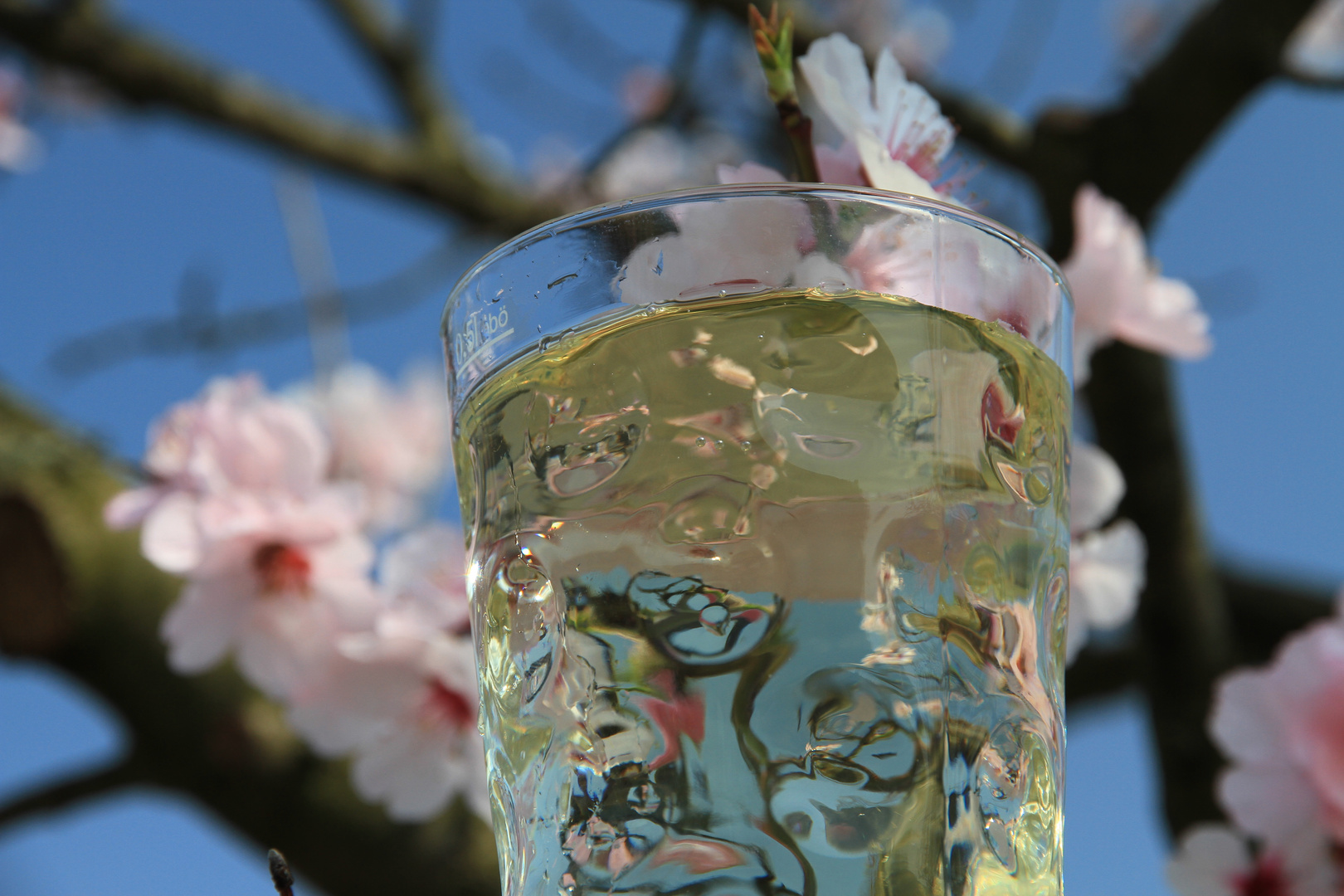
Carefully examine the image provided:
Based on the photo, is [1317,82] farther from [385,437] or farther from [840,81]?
[385,437]

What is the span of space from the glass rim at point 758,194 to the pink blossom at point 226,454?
0.51 m

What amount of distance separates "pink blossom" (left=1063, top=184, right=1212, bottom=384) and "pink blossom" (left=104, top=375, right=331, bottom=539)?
57 centimetres

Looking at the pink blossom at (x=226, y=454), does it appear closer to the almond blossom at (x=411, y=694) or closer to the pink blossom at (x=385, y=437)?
the almond blossom at (x=411, y=694)

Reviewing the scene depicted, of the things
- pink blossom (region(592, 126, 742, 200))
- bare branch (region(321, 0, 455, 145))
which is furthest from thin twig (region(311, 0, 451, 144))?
pink blossom (region(592, 126, 742, 200))

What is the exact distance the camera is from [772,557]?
0.34 m

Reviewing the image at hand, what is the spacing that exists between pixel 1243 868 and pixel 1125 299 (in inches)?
16.8

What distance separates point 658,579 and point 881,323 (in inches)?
4.3

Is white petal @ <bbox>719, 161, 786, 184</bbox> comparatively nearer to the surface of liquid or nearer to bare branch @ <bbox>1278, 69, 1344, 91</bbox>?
the surface of liquid

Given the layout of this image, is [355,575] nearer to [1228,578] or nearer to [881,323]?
[881,323]

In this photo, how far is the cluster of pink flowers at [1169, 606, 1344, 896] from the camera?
714mm

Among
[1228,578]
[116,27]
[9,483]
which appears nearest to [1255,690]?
[1228,578]

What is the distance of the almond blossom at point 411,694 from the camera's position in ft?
2.48

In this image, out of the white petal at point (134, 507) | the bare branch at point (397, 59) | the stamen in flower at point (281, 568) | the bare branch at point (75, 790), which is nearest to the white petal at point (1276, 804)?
the stamen in flower at point (281, 568)

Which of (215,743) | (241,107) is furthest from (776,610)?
(241,107)
